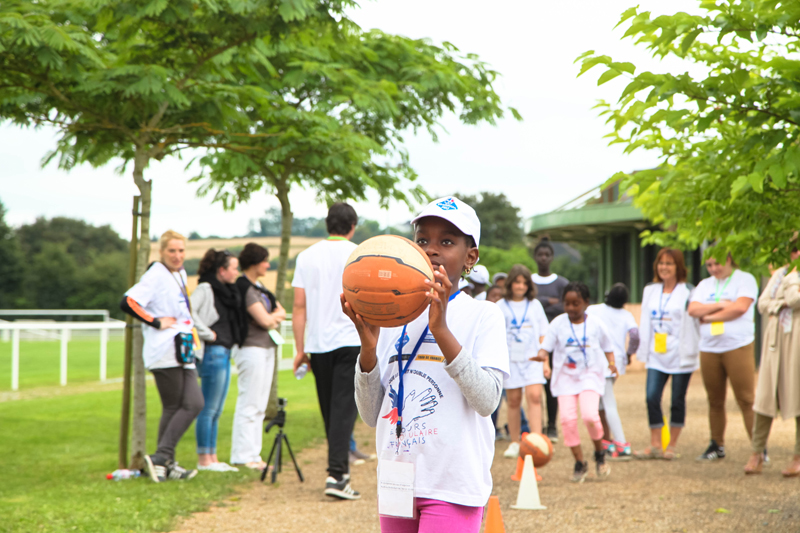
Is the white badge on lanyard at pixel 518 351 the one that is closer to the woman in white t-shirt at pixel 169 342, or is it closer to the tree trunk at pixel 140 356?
the woman in white t-shirt at pixel 169 342

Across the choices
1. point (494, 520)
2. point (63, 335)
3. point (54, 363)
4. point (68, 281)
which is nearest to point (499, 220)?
point (68, 281)

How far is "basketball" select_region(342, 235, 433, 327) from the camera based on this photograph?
2719mm

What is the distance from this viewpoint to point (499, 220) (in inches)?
3068

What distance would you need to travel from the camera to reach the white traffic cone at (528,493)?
6492 mm

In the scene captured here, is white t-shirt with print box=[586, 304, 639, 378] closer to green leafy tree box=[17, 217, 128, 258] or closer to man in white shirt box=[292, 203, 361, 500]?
man in white shirt box=[292, 203, 361, 500]

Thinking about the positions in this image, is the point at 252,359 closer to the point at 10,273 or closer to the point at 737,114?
the point at 737,114

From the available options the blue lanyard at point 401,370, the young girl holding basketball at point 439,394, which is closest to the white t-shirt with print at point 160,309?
the young girl holding basketball at point 439,394

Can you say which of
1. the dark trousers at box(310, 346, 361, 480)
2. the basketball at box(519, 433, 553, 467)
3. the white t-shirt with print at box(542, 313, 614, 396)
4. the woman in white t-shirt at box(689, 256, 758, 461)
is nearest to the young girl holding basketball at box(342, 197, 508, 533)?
the dark trousers at box(310, 346, 361, 480)

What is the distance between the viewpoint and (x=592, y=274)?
69812mm

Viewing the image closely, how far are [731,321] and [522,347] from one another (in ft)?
7.67

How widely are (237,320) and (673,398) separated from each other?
16.7 ft

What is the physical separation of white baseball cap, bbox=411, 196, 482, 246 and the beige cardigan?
19.2ft

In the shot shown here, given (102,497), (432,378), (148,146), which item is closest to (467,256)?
(432,378)

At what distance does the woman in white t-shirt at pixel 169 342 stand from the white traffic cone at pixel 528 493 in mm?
3168
